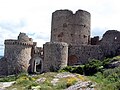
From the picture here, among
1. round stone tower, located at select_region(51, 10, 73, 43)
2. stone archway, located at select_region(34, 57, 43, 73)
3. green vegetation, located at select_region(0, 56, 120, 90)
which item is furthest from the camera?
round stone tower, located at select_region(51, 10, 73, 43)

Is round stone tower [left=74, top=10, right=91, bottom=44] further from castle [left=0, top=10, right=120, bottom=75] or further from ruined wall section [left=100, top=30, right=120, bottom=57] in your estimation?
ruined wall section [left=100, top=30, right=120, bottom=57]

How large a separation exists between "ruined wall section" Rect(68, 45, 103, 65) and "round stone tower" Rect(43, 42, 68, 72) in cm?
250

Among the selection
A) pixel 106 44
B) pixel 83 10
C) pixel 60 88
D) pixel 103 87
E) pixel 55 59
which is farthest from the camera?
pixel 83 10

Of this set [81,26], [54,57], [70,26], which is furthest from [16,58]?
[81,26]

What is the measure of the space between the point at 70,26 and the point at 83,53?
5.83 metres

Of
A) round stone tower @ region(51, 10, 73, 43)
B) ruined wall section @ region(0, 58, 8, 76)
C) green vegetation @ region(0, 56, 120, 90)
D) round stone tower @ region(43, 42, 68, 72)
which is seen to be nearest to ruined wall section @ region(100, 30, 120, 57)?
green vegetation @ region(0, 56, 120, 90)

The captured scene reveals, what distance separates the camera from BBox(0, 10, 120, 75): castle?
41.1 meters

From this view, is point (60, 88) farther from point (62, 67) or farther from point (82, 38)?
point (82, 38)

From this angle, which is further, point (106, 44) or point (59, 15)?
point (59, 15)

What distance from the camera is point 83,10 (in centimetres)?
→ 4750

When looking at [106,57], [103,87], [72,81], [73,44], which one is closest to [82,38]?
[73,44]

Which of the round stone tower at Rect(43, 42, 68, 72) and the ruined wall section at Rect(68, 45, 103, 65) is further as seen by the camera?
the ruined wall section at Rect(68, 45, 103, 65)

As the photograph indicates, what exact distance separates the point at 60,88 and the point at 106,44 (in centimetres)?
2227

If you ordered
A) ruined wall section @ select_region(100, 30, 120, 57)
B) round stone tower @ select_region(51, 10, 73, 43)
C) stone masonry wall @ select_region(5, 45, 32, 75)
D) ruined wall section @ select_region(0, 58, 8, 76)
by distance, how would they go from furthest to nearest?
1. round stone tower @ select_region(51, 10, 73, 43)
2. ruined wall section @ select_region(0, 58, 8, 76)
3. stone masonry wall @ select_region(5, 45, 32, 75)
4. ruined wall section @ select_region(100, 30, 120, 57)
